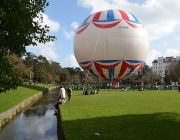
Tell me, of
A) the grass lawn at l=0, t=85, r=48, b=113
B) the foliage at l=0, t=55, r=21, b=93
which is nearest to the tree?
the foliage at l=0, t=55, r=21, b=93

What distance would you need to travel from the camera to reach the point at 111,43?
55781 mm

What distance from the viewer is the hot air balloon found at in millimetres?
55469

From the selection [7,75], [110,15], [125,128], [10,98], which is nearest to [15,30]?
[7,75]

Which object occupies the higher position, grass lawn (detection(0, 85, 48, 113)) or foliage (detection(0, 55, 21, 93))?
foliage (detection(0, 55, 21, 93))

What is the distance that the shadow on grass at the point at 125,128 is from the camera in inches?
531

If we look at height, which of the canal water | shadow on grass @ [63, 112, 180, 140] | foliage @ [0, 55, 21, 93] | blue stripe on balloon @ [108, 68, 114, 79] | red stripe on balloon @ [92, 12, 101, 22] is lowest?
the canal water

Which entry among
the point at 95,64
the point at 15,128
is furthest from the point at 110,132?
the point at 95,64

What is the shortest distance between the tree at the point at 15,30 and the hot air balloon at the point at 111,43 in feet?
140

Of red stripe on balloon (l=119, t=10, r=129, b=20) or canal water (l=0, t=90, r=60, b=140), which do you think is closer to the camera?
canal water (l=0, t=90, r=60, b=140)

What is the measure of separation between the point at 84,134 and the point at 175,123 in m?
4.37

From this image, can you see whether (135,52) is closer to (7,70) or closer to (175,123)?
(175,123)

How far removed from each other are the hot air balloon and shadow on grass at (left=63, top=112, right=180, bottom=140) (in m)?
37.1

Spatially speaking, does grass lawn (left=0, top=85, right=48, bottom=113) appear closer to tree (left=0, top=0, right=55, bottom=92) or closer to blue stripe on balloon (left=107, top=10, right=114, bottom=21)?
tree (left=0, top=0, right=55, bottom=92)

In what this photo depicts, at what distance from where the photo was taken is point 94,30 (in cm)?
5588
